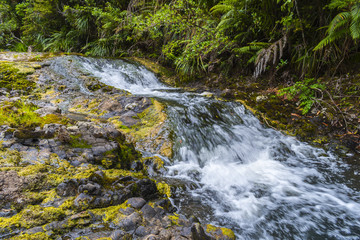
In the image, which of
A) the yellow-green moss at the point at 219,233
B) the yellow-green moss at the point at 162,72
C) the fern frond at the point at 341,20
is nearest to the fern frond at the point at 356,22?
the fern frond at the point at 341,20

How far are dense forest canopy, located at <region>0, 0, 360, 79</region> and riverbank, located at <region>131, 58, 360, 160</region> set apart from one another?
55cm

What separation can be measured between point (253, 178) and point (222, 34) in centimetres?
460

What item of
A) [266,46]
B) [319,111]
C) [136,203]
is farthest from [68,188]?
[266,46]

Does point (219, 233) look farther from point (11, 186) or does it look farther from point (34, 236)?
point (11, 186)

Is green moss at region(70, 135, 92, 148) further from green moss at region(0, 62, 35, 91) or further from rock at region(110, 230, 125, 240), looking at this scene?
green moss at region(0, 62, 35, 91)

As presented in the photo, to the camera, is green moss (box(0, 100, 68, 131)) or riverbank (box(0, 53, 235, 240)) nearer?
riverbank (box(0, 53, 235, 240))

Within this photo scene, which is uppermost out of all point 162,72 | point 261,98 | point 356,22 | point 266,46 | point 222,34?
point 356,22

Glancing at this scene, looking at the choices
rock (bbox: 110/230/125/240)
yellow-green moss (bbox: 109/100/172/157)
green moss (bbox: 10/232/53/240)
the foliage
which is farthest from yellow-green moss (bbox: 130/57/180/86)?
green moss (bbox: 10/232/53/240)

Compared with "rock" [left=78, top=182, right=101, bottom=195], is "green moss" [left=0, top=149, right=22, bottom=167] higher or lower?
lower

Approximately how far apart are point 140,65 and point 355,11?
659cm

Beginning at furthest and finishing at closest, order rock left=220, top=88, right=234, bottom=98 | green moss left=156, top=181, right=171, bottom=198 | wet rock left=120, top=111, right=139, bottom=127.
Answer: rock left=220, top=88, right=234, bottom=98 → wet rock left=120, top=111, right=139, bottom=127 → green moss left=156, top=181, right=171, bottom=198

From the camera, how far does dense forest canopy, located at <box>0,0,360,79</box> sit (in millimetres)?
4286

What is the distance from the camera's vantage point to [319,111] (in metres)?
4.17

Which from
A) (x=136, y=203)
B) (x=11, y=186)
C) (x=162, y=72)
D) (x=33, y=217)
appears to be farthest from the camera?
(x=162, y=72)
